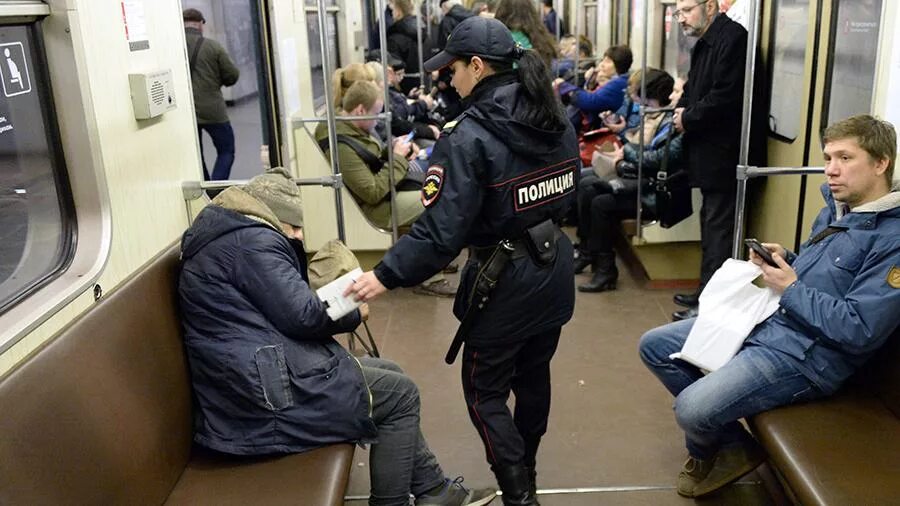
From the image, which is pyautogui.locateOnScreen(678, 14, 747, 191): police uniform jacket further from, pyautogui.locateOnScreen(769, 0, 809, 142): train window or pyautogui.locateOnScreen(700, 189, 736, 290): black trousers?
pyautogui.locateOnScreen(769, 0, 809, 142): train window

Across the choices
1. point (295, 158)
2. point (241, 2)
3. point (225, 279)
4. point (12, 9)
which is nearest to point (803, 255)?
point (225, 279)

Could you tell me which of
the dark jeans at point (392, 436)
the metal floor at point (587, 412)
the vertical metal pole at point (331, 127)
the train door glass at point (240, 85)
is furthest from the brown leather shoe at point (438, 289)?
the train door glass at point (240, 85)

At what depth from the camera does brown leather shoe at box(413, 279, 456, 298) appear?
5070 mm

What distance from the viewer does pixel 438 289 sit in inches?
201

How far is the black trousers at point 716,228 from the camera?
436cm

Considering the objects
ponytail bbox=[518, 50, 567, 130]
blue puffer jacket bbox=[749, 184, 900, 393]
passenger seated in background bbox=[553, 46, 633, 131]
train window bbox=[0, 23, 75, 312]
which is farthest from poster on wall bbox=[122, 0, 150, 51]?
passenger seated in background bbox=[553, 46, 633, 131]

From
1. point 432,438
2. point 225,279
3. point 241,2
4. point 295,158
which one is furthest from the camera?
point 241,2

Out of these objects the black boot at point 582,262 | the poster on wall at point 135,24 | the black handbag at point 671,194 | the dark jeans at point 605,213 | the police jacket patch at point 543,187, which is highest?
the poster on wall at point 135,24

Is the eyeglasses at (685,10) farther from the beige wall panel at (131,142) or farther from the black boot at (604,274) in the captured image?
the beige wall panel at (131,142)

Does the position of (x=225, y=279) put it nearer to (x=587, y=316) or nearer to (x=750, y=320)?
(x=750, y=320)

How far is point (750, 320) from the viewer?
2.64 meters

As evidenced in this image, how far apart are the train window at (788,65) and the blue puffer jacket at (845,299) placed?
1.75 metres

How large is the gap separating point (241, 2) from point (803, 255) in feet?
40.8

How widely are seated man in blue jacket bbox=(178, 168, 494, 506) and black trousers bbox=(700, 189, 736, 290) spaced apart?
103 inches
